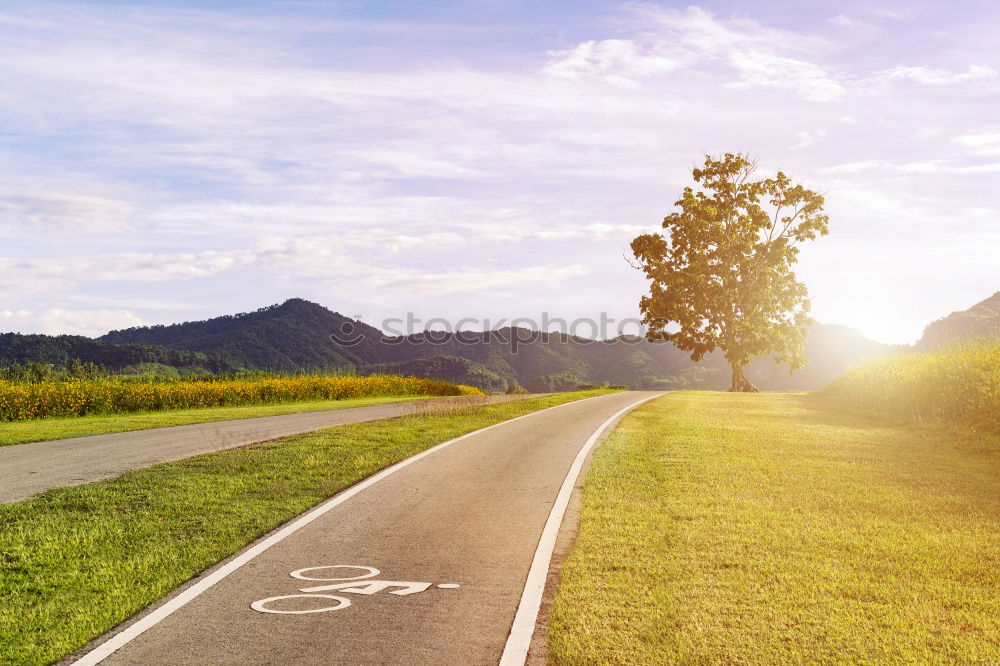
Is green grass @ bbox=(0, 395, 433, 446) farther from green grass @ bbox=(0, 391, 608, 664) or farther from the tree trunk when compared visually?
the tree trunk

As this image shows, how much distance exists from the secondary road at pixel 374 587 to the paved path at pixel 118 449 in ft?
15.1

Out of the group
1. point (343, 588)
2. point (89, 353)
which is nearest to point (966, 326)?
point (343, 588)

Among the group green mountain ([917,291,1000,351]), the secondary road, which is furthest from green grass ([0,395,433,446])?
green mountain ([917,291,1000,351])

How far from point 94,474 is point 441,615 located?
27.4ft

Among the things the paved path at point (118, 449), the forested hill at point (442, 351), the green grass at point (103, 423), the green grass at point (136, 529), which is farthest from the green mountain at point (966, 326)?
the forested hill at point (442, 351)

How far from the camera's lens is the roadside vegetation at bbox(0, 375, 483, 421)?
2250cm

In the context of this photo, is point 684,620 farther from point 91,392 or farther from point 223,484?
point 91,392

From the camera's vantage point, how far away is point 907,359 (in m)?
24.0

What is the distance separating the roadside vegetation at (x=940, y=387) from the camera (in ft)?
54.5

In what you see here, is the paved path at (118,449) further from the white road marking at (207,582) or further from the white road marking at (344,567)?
the white road marking at (344,567)

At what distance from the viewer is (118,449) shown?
47.4 ft

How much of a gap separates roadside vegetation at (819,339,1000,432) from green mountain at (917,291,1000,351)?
739mm

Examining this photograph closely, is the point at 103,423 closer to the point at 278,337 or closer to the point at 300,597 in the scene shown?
the point at 300,597

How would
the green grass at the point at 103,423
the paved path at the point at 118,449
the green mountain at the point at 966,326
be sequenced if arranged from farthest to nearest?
the green mountain at the point at 966,326 < the green grass at the point at 103,423 < the paved path at the point at 118,449
